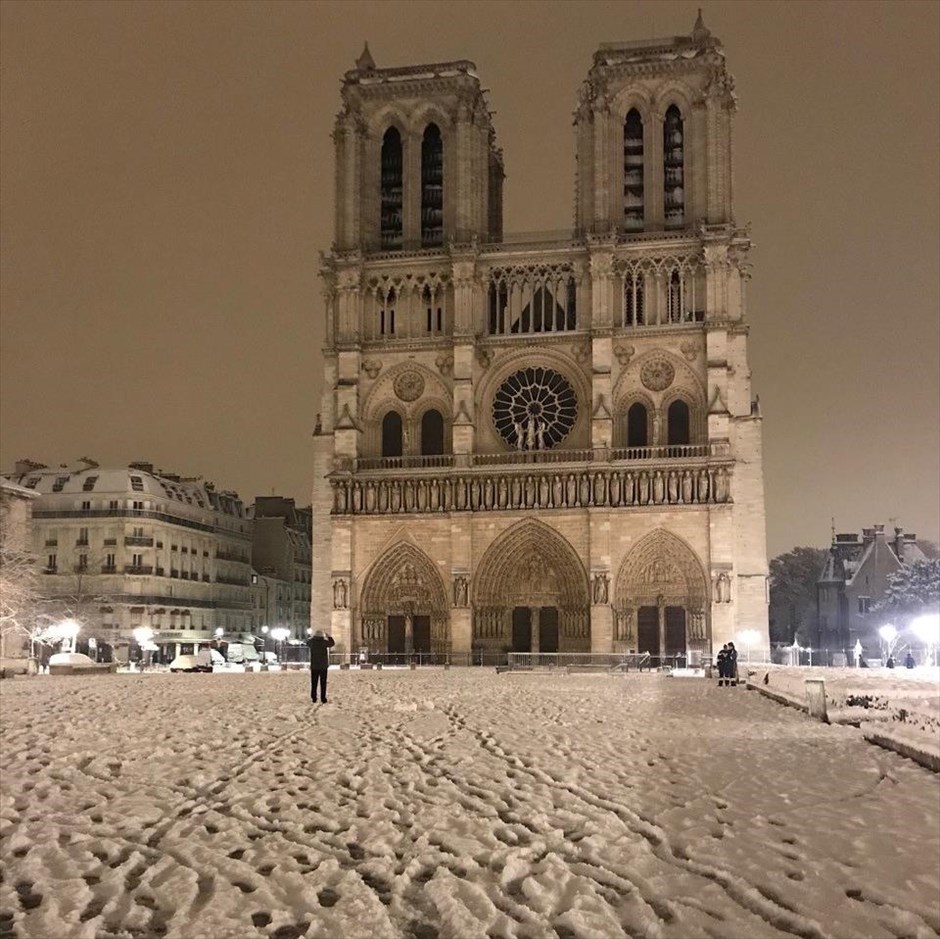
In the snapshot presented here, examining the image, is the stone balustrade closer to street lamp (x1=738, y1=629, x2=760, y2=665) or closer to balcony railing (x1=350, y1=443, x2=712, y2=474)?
balcony railing (x1=350, y1=443, x2=712, y2=474)

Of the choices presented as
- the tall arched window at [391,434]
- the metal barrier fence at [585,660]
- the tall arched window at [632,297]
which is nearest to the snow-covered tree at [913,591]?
the metal barrier fence at [585,660]

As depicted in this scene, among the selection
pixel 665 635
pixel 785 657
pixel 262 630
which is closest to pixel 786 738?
pixel 665 635

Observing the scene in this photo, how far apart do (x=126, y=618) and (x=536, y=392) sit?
875 inches

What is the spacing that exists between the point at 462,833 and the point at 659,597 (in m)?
37.9

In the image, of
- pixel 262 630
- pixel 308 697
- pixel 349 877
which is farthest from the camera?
pixel 262 630

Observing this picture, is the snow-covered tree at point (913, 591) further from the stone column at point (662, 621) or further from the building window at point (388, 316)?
the building window at point (388, 316)

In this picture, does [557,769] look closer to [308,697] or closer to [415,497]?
[308,697]

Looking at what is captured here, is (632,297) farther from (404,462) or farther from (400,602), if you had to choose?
(400,602)

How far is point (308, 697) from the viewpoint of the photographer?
21.8 meters

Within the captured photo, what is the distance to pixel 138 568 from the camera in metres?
56.2

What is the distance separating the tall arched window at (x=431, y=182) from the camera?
50.2 m

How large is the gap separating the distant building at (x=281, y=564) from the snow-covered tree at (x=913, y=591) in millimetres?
33306

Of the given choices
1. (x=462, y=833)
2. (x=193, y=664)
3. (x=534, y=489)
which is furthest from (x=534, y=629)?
(x=462, y=833)

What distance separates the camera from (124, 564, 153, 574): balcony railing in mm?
55844
